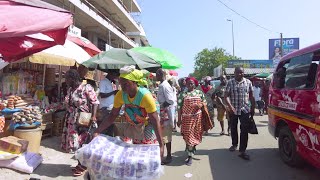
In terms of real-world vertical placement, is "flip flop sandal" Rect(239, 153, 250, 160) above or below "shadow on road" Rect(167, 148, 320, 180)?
above

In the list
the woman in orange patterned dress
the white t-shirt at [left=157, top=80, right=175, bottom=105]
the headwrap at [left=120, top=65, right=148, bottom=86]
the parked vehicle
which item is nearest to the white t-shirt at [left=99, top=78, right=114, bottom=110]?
the white t-shirt at [left=157, top=80, right=175, bottom=105]

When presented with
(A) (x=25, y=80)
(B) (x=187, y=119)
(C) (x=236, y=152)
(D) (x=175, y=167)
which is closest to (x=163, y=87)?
(B) (x=187, y=119)

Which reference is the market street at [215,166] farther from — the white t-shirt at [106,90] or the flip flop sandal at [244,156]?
the white t-shirt at [106,90]

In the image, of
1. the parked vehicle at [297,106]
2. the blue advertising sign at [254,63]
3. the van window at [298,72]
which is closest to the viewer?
the parked vehicle at [297,106]

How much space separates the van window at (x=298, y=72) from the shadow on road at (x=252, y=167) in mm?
1545

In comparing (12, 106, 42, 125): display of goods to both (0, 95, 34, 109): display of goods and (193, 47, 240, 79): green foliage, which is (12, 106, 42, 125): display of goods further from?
(193, 47, 240, 79): green foliage

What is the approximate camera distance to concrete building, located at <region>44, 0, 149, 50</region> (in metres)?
20.0

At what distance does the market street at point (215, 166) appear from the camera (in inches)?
235

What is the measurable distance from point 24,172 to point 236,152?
15.0 feet

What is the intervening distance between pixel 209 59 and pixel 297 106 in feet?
251

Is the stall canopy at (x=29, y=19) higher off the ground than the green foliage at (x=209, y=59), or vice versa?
the green foliage at (x=209, y=59)

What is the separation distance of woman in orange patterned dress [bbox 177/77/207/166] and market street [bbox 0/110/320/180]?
0.46 metres

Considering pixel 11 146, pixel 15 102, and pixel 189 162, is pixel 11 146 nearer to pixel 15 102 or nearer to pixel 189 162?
pixel 15 102

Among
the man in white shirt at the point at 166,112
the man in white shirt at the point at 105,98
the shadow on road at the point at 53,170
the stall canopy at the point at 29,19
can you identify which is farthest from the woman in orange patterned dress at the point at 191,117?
the stall canopy at the point at 29,19
